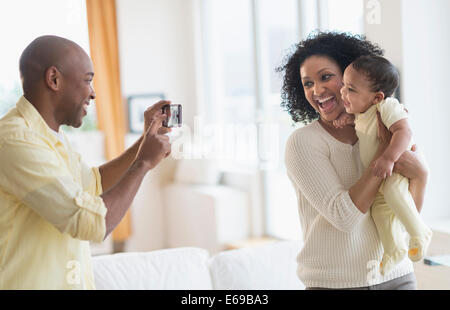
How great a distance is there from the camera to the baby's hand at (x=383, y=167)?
1286 millimetres

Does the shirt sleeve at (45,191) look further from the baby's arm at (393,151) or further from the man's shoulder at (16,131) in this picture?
the baby's arm at (393,151)

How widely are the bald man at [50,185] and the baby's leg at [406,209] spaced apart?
602 millimetres

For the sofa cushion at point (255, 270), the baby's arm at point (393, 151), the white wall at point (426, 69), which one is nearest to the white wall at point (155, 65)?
the white wall at point (426, 69)

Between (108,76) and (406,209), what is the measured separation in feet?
13.7

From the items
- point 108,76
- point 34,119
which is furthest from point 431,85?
point 108,76

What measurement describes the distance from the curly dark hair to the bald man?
50cm

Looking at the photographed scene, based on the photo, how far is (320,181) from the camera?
139cm

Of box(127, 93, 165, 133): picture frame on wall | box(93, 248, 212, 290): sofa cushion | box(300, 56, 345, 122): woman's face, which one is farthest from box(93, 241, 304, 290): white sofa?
box(127, 93, 165, 133): picture frame on wall

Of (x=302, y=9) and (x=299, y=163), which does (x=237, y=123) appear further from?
(x=299, y=163)

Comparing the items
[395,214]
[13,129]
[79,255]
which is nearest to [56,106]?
[13,129]

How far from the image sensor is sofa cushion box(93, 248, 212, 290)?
6.98 ft

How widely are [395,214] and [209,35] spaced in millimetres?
4084

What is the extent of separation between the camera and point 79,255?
1332mm

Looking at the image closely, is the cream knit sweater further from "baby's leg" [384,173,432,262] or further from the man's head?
the man's head
